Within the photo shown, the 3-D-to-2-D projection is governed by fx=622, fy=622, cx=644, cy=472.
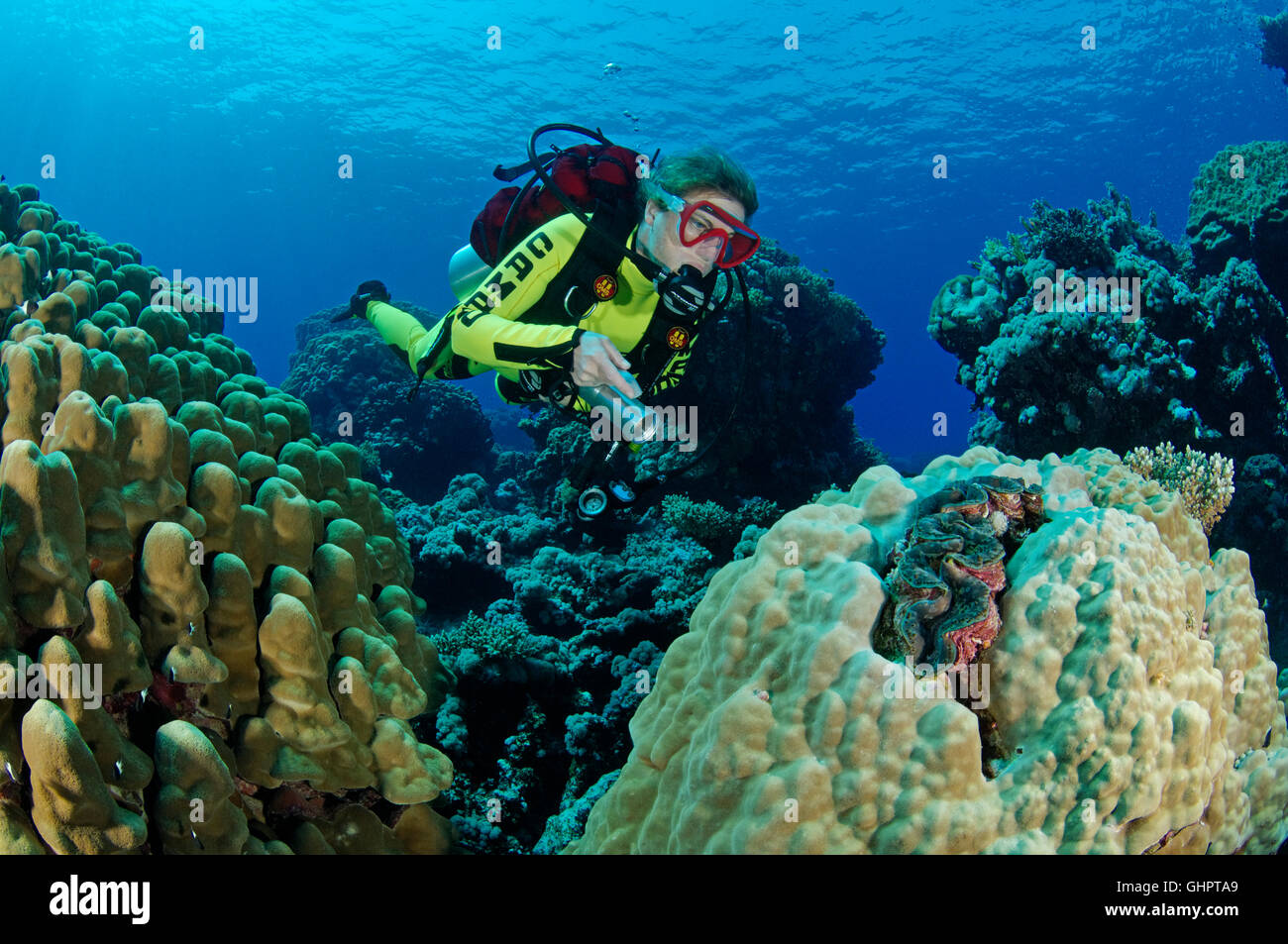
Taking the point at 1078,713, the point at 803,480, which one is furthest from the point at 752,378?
the point at 1078,713

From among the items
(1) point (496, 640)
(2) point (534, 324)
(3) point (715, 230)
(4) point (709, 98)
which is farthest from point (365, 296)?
(4) point (709, 98)

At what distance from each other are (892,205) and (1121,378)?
4021 centimetres

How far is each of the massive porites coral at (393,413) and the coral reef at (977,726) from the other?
403 inches

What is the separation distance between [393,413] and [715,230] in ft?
38.4

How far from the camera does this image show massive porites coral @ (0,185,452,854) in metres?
2.03

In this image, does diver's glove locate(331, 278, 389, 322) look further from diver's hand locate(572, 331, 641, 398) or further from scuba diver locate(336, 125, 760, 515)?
diver's hand locate(572, 331, 641, 398)

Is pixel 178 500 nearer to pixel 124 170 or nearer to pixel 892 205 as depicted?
pixel 892 205

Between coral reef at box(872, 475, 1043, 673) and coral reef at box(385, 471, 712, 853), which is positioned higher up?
coral reef at box(872, 475, 1043, 673)

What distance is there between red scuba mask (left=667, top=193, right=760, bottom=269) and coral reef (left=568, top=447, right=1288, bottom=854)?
195 cm

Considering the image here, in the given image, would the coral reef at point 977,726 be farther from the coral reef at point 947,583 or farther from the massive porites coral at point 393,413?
the massive porites coral at point 393,413

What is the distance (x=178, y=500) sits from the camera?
8.98ft

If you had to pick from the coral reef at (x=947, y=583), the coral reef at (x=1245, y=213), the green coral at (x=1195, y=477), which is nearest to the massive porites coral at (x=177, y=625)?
the coral reef at (x=947, y=583)

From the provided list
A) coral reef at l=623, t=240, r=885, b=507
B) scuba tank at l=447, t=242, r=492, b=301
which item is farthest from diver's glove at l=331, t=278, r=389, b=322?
coral reef at l=623, t=240, r=885, b=507

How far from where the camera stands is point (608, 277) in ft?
12.9
